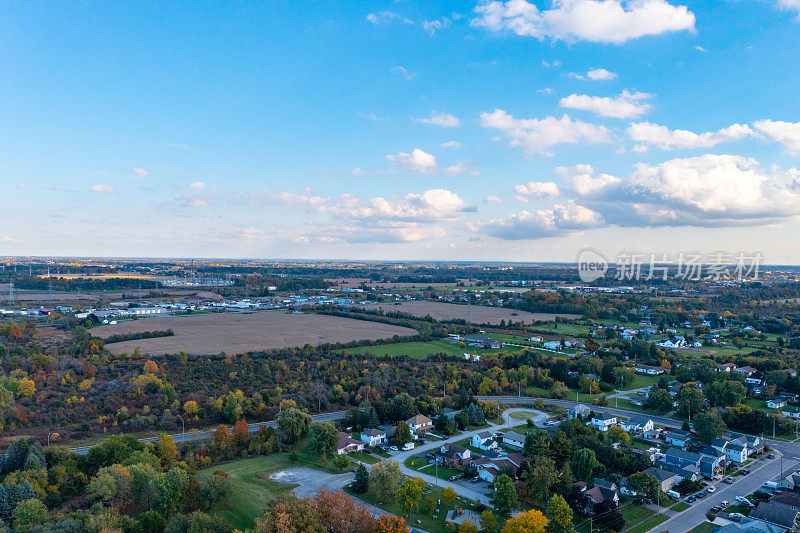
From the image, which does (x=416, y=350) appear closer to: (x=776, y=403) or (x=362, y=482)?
(x=362, y=482)

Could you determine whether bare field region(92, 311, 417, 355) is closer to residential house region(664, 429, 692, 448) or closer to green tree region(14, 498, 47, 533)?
green tree region(14, 498, 47, 533)

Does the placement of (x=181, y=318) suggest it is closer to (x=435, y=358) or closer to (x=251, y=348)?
(x=251, y=348)

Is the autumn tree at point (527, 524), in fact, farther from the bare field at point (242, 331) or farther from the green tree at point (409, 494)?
the bare field at point (242, 331)

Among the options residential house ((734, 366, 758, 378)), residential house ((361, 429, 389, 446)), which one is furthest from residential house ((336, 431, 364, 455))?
residential house ((734, 366, 758, 378))

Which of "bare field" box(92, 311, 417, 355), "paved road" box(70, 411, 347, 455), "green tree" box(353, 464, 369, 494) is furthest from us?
"bare field" box(92, 311, 417, 355)

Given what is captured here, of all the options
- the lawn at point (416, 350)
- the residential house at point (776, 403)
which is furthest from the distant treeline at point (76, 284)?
Answer: the residential house at point (776, 403)

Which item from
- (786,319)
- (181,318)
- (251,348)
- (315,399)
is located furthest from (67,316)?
(786,319)
